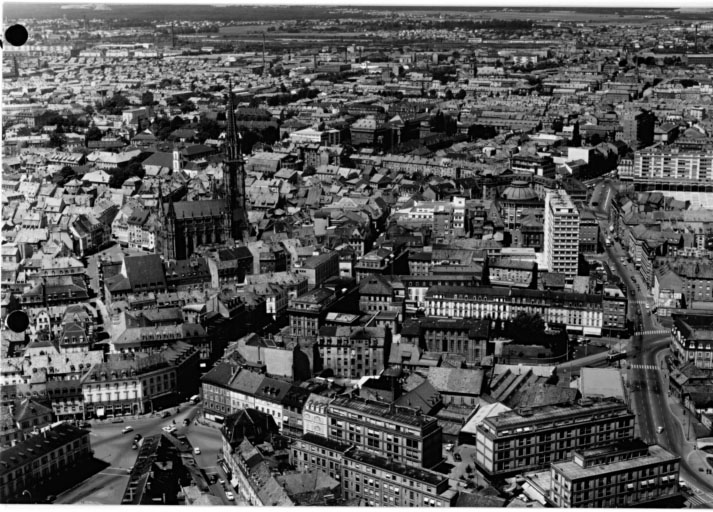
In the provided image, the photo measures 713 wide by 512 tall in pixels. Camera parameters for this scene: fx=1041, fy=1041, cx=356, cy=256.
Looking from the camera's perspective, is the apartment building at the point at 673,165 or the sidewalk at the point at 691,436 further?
the apartment building at the point at 673,165

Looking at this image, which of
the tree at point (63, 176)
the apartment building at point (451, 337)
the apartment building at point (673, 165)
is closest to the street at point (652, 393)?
the apartment building at point (451, 337)

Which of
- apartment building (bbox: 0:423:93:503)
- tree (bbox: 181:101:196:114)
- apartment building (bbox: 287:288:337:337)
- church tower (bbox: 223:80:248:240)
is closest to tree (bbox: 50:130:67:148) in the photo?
tree (bbox: 181:101:196:114)

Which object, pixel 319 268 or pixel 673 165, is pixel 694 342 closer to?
pixel 319 268

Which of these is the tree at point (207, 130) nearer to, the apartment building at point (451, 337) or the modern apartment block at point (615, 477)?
the apartment building at point (451, 337)

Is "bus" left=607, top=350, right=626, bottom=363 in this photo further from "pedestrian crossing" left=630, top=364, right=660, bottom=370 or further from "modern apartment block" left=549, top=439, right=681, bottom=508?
"modern apartment block" left=549, top=439, right=681, bottom=508

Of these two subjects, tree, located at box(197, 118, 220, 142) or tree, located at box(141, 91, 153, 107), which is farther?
tree, located at box(141, 91, 153, 107)

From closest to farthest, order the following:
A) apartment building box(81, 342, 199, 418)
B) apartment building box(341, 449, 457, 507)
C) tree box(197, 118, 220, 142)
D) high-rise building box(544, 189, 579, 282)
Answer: apartment building box(341, 449, 457, 507)
apartment building box(81, 342, 199, 418)
high-rise building box(544, 189, 579, 282)
tree box(197, 118, 220, 142)
